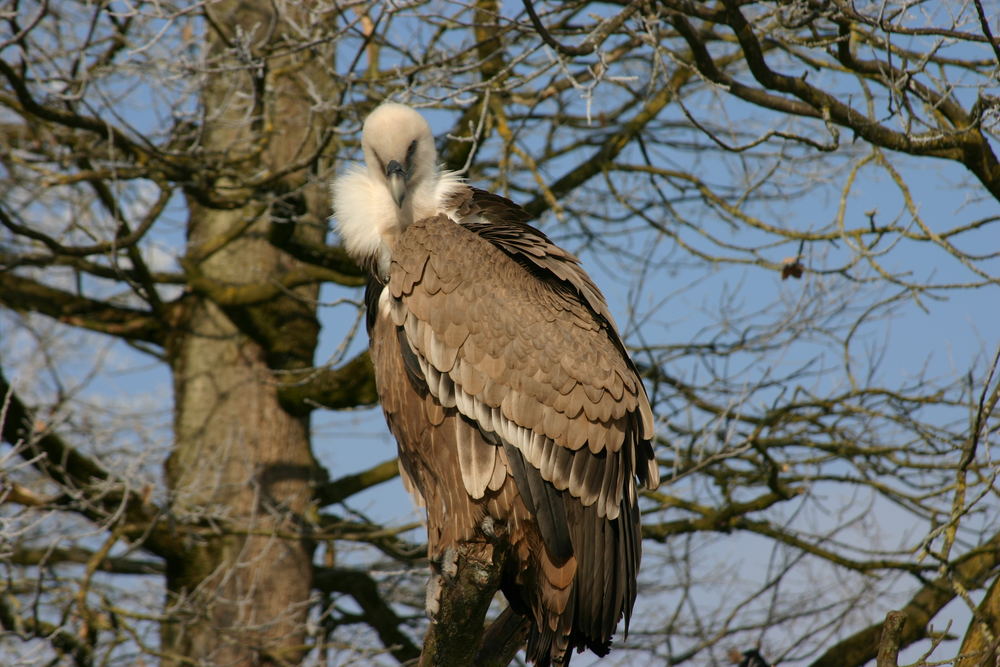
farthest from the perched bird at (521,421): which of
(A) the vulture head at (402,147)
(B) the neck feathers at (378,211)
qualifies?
(A) the vulture head at (402,147)

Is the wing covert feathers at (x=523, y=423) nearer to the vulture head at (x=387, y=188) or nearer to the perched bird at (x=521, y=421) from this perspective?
the perched bird at (x=521, y=421)

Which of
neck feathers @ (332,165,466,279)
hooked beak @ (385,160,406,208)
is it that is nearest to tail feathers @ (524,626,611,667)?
neck feathers @ (332,165,466,279)

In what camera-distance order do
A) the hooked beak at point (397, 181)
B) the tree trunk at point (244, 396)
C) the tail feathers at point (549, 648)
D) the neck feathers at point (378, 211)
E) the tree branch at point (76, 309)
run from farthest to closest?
1. the tree branch at point (76, 309)
2. the tree trunk at point (244, 396)
3. the neck feathers at point (378, 211)
4. the hooked beak at point (397, 181)
5. the tail feathers at point (549, 648)

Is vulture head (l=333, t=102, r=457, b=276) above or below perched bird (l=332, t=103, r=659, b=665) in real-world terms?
above

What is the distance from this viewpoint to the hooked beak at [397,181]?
A: 483 cm

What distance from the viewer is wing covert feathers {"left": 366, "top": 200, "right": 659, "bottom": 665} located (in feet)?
14.7

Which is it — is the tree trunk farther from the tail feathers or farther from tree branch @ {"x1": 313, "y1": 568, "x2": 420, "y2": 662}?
the tail feathers

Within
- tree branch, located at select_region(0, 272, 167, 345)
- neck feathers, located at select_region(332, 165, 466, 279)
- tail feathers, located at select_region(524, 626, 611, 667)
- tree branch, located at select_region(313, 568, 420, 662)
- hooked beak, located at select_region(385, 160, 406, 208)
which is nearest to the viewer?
tail feathers, located at select_region(524, 626, 611, 667)

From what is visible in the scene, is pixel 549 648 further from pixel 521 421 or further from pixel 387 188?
pixel 387 188

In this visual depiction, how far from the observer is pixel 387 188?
520 centimetres

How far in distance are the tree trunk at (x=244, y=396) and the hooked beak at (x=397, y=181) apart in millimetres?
3039

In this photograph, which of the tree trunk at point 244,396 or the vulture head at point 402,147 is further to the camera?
the tree trunk at point 244,396

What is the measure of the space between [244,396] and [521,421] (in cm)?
532

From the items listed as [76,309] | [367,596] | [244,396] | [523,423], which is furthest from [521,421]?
[76,309]
